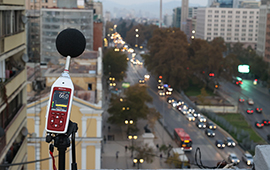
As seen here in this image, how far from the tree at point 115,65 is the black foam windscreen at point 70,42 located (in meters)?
30.2

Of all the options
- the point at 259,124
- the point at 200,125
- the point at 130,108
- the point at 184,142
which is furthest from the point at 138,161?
the point at 259,124

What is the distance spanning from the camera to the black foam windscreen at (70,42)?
5.75ft

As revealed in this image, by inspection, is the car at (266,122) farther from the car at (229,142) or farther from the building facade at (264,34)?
the building facade at (264,34)

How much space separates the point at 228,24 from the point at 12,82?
4682cm

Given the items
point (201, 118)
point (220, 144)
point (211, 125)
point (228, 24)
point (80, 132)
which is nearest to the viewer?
point (80, 132)

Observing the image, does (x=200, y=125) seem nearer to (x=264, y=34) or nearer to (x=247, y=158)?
(x=247, y=158)

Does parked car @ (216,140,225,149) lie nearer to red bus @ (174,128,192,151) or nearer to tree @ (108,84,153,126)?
red bus @ (174,128,192,151)

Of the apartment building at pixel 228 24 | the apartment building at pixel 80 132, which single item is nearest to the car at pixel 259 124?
the apartment building at pixel 80 132

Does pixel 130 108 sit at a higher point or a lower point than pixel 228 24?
lower

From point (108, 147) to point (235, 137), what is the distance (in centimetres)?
665

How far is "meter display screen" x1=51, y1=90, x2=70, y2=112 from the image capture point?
1560 mm

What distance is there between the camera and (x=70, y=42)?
1.75 m

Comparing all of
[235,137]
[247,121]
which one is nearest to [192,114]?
[247,121]

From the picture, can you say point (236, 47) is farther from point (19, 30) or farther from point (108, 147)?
point (19, 30)
